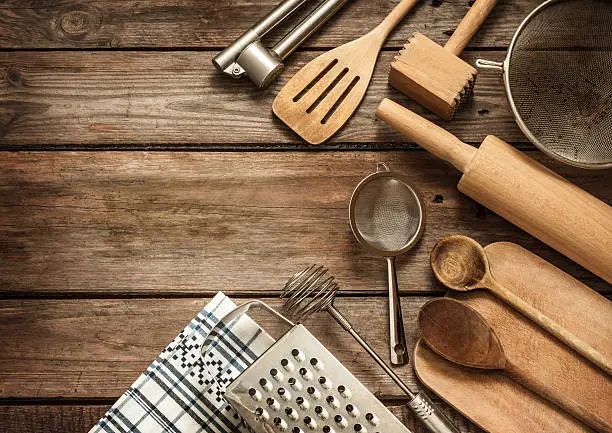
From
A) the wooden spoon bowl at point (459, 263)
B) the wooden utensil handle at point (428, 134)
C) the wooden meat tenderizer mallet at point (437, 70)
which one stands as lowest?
the wooden spoon bowl at point (459, 263)

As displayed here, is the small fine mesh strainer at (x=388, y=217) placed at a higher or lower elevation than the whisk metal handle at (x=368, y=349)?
higher

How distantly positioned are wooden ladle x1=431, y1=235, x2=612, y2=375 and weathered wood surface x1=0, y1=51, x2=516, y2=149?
165 mm

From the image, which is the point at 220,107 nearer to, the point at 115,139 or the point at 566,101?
the point at 115,139

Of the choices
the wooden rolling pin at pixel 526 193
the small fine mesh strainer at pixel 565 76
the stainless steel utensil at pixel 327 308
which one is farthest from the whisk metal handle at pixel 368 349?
the small fine mesh strainer at pixel 565 76

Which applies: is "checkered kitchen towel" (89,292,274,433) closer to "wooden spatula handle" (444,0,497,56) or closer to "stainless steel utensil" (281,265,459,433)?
"stainless steel utensil" (281,265,459,433)

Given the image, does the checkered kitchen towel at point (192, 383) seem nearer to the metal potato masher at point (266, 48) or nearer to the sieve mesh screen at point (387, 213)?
the sieve mesh screen at point (387, 213)

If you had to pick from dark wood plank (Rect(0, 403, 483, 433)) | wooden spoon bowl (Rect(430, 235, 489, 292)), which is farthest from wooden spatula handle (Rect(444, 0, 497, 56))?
dark wood plank (Rect(0, 403, 483, 433))

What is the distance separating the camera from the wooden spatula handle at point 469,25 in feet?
3.00

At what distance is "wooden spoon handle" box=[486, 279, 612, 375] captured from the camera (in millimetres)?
836

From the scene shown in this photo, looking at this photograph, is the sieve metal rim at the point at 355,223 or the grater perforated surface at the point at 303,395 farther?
the sieve metal rim at the point at 355,223

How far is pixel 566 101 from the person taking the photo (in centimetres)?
90

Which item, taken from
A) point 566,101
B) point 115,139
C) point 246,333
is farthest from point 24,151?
point 566,101

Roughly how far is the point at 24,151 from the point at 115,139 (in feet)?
0.44

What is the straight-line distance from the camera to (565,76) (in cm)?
90
